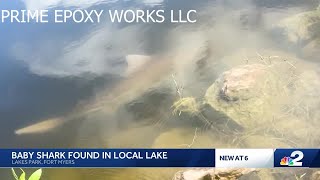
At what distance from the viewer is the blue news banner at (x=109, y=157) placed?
6.97 feet

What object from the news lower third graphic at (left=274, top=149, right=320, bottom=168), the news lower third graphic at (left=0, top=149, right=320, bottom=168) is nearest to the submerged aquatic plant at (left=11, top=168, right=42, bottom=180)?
the news lower third graphic at (left=0, top=149, right=320, bottom=168)

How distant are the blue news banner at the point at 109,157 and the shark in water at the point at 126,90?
5.7 inches

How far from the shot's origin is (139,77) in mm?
2139

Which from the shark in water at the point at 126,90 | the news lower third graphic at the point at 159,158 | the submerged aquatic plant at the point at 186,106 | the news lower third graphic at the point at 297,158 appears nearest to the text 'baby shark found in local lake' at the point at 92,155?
the news lower third graphic at the point at 159,158

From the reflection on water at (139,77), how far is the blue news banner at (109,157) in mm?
39

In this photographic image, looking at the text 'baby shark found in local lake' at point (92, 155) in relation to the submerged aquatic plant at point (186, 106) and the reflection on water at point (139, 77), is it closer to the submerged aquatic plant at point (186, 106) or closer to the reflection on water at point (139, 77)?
the reflection on water at point (139, 77)

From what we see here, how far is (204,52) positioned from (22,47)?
1.08 metres

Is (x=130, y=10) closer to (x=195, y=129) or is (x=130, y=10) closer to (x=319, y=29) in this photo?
(x=195, y=129)

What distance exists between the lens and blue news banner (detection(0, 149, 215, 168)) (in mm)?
2123

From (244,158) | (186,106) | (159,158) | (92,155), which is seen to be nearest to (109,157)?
(92,155)

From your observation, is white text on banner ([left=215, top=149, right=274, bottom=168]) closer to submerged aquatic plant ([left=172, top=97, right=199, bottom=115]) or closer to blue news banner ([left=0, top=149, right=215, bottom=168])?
blue news banner ([left=0, top=149, right=215, bottom=168])

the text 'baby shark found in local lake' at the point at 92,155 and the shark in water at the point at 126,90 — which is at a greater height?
the shark in water at the point at 126,90

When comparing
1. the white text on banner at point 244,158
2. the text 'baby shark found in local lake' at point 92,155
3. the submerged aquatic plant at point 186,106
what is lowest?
the white text on banner at point 244,158

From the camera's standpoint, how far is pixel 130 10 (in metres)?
2.12
